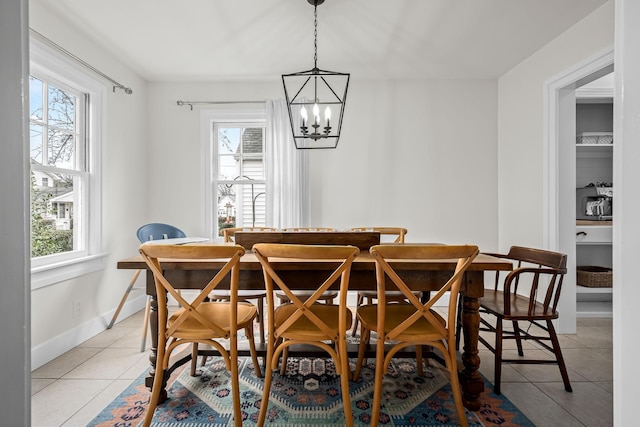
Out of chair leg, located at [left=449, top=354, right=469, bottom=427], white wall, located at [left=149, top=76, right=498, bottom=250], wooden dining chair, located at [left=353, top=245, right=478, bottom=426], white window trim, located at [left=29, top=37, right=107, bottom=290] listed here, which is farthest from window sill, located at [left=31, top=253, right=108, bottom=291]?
chair leg, located at [left=449, top=354, right=469, bottom=427]

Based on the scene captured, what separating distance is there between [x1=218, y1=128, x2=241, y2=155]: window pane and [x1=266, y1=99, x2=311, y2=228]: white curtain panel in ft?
1.59

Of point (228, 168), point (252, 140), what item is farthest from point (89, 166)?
point (252, 140)

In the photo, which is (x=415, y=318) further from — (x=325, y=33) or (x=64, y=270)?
(x=64, y=270)

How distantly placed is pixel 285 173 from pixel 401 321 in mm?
2333

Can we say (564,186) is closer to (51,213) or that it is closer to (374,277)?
(374,277)

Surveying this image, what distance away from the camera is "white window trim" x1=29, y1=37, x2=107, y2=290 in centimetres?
231

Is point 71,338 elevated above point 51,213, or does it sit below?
below

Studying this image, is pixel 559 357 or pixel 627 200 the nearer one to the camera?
pixel 627 200

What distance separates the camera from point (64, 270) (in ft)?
8.23

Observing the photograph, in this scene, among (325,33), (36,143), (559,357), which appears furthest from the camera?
(325,33)

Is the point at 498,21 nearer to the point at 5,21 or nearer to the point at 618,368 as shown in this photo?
the point at 618,368

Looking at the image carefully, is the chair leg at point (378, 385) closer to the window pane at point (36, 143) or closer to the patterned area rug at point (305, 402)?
the patterned area rug at point (305, 402)

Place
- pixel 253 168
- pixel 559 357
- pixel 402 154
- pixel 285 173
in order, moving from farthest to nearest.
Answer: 1. pixel 253 168
2. pixel 402 154
3. pixel 285 173
4. pixel 559 357

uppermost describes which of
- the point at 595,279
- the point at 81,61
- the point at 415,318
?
the point at 81,61
